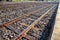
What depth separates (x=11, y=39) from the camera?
196 inches

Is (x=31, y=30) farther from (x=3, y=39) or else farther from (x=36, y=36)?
(x=3, y=39)

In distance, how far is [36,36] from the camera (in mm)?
5594

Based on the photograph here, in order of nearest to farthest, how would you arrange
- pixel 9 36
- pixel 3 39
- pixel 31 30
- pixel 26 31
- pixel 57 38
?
pixel 57 38
pixel 3 39
pixel 9 36
pixel 26 31
pixel 31 30

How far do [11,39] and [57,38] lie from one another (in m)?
1.62

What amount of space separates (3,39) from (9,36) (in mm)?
380

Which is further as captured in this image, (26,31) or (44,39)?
(26,31)

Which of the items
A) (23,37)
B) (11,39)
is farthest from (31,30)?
(11,39)

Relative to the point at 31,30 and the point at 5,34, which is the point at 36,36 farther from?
the point at 5,34

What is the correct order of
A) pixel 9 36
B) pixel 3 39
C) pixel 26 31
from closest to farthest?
pixel 3 39
pixel 9 36
pixel 26 31

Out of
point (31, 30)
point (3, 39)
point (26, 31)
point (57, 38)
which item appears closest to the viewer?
point (57, 38)

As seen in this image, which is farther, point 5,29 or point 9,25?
point 9,25

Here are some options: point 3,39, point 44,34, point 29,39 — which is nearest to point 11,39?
point 3,39

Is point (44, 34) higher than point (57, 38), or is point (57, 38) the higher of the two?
point (57, 38)

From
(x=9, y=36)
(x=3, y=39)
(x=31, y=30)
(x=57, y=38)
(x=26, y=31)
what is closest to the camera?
(x=57, y=38)
